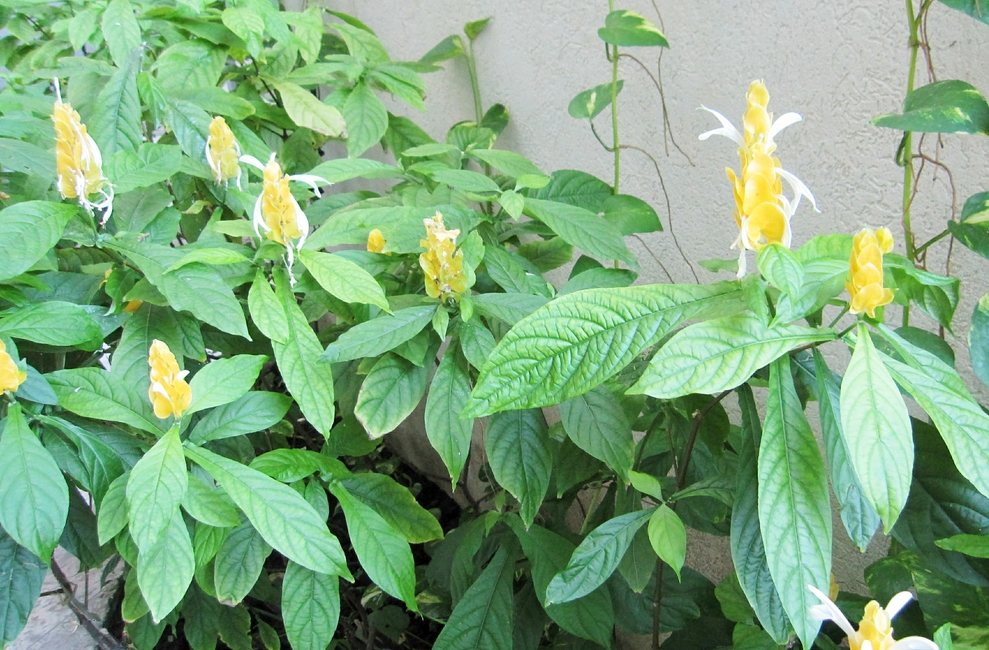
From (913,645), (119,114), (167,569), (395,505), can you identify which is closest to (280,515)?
(167,569)

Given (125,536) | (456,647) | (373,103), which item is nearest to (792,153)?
(373,103)

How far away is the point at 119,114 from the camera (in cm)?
108

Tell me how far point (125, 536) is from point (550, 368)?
0.58 meters

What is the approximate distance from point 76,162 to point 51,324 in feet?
0.63

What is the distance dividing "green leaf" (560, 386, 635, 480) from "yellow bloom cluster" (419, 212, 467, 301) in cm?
18

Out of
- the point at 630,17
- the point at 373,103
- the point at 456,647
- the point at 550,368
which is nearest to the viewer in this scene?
the point at 550,368

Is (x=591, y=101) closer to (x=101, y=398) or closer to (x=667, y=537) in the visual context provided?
(x=667, y=537)

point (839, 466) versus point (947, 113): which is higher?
point (947, 113)

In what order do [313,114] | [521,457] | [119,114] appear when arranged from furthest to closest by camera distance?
[313,114] < [119,114] < [521,457]

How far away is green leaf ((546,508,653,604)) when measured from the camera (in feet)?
2.56

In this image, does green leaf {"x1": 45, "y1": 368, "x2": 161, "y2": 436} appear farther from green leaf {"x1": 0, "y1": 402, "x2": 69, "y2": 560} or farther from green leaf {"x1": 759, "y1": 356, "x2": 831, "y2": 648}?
green leaf {"x1": 759, "y1": 356, "x2": 831, "y2": 648}

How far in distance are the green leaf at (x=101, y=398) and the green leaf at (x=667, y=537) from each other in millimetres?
555

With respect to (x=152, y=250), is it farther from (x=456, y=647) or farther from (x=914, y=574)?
(x=914, y=574)

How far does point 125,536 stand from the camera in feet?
2.72
